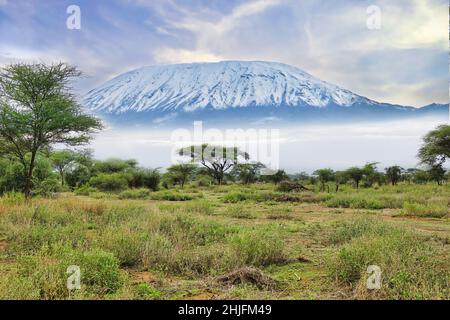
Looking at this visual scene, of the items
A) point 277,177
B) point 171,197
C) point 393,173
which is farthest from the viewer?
point 277,177

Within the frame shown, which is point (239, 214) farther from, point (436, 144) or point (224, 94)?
point (224, 94)

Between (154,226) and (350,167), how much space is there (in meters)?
33.9

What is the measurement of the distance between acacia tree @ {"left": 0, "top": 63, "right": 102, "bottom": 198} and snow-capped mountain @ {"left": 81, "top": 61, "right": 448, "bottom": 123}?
2344 inches

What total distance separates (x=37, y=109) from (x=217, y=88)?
10844 centimetres

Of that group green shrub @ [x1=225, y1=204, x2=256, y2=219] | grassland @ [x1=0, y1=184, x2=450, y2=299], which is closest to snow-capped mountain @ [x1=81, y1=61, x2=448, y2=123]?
green shrub @ [x1=225, y1=204, x2=256, y2=219]

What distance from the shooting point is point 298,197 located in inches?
903

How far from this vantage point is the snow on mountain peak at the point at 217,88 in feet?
333

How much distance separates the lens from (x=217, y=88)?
403 feet

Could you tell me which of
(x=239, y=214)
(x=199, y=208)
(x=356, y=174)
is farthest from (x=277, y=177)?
(x=239, y=214)

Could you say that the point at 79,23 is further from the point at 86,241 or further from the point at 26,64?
the point at 26,64

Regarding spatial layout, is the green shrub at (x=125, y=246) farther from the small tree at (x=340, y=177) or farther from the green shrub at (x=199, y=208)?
the small tree at (x=340, y=177)

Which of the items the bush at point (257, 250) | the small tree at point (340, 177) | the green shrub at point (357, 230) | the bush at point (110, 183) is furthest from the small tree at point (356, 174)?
the bush at point (257, 250)

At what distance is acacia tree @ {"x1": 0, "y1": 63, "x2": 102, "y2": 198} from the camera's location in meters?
16.3
